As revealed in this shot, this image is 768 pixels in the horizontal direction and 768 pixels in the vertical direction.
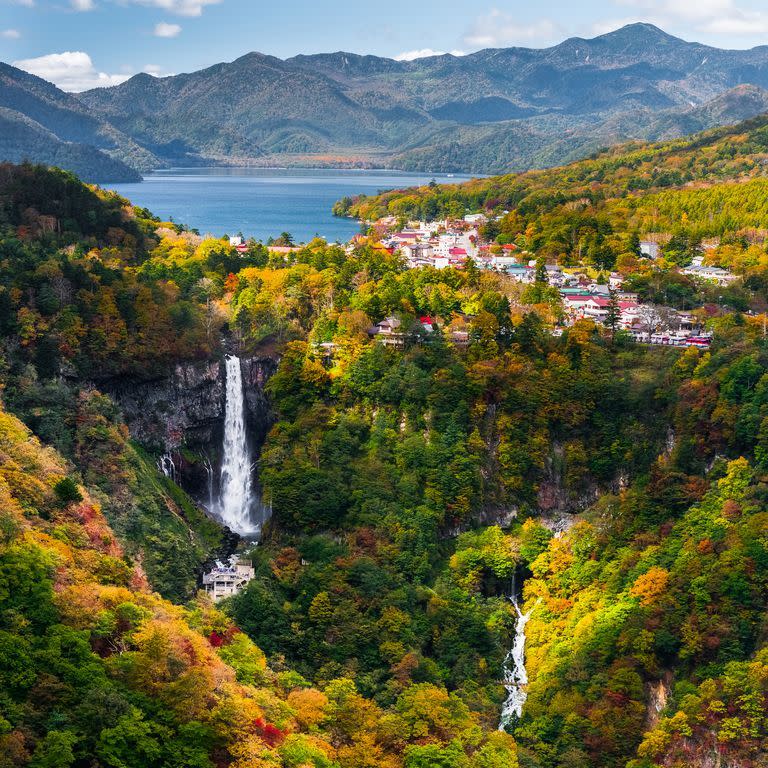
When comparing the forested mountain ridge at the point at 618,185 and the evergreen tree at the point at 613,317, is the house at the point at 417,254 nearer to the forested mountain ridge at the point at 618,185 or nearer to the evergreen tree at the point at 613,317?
the forested mountain ridge at the point at 618,185

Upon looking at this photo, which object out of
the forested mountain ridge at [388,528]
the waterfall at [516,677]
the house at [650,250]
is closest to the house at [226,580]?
the forested mountain ridge at [388,528]

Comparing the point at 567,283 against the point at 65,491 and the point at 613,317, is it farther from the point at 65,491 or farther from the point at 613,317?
the point at 65,491

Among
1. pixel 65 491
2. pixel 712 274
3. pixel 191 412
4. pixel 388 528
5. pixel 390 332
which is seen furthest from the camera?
pixel 712 274

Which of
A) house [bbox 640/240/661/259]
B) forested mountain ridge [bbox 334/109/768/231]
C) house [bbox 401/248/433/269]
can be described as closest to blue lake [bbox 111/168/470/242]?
forested mountain ridge [bbox 334/109/768/231]

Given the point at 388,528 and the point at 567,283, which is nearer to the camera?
the point at 388,528

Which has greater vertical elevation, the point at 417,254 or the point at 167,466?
the point at 417,254

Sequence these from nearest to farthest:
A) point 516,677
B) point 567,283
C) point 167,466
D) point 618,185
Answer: point 516,677 → point 167,466 → point 567,283 → point 618,185

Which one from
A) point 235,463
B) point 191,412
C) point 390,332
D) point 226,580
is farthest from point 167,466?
point 390,332
